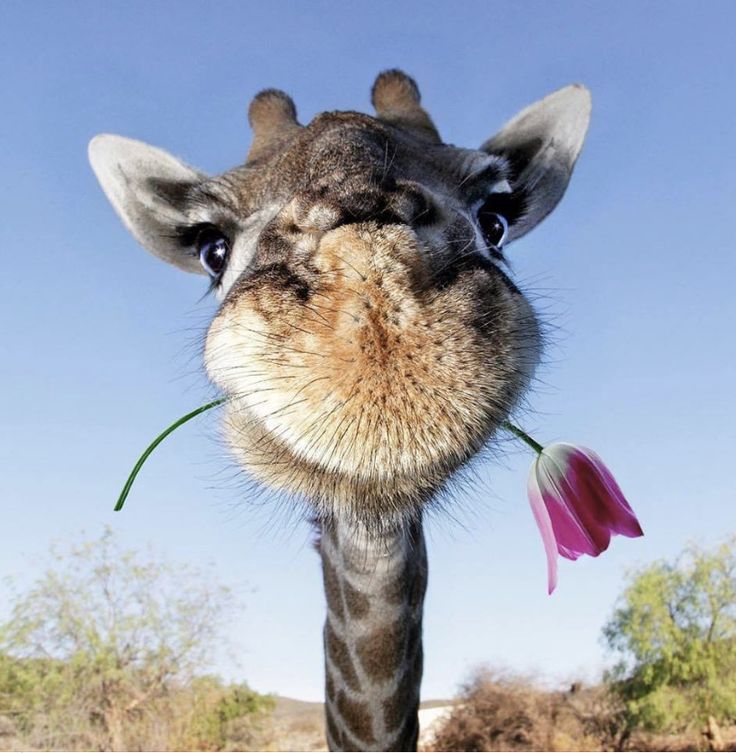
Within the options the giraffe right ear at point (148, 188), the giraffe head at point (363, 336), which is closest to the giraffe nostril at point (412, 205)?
the giraffe head at point (363, 336)

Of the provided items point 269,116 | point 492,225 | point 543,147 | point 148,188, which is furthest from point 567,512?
point 269,116

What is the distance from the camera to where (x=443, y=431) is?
2398 millimetres

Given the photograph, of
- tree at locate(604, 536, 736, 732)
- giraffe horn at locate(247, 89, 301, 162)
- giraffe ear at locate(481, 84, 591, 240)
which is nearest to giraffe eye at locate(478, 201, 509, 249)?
giraffe ear at locate(481, 84, 591, 240)

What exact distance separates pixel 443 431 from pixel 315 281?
0.62 m

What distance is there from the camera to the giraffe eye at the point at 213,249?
399 cm

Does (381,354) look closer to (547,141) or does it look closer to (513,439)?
(513,439)

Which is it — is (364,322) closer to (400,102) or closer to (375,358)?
(375,358)

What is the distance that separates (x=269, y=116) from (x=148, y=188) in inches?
45.3

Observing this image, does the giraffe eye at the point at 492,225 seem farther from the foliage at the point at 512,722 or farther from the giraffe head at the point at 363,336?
the foliage at the point at 512,722

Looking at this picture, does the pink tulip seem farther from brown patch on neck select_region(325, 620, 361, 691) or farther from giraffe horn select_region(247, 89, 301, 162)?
giraffe horn select_region(247, 89, 301, 162)

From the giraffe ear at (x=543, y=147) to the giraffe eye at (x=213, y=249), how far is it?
181 cm

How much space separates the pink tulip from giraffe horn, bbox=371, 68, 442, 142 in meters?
2.55

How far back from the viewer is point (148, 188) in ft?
15.6

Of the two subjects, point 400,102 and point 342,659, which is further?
point 400,102
